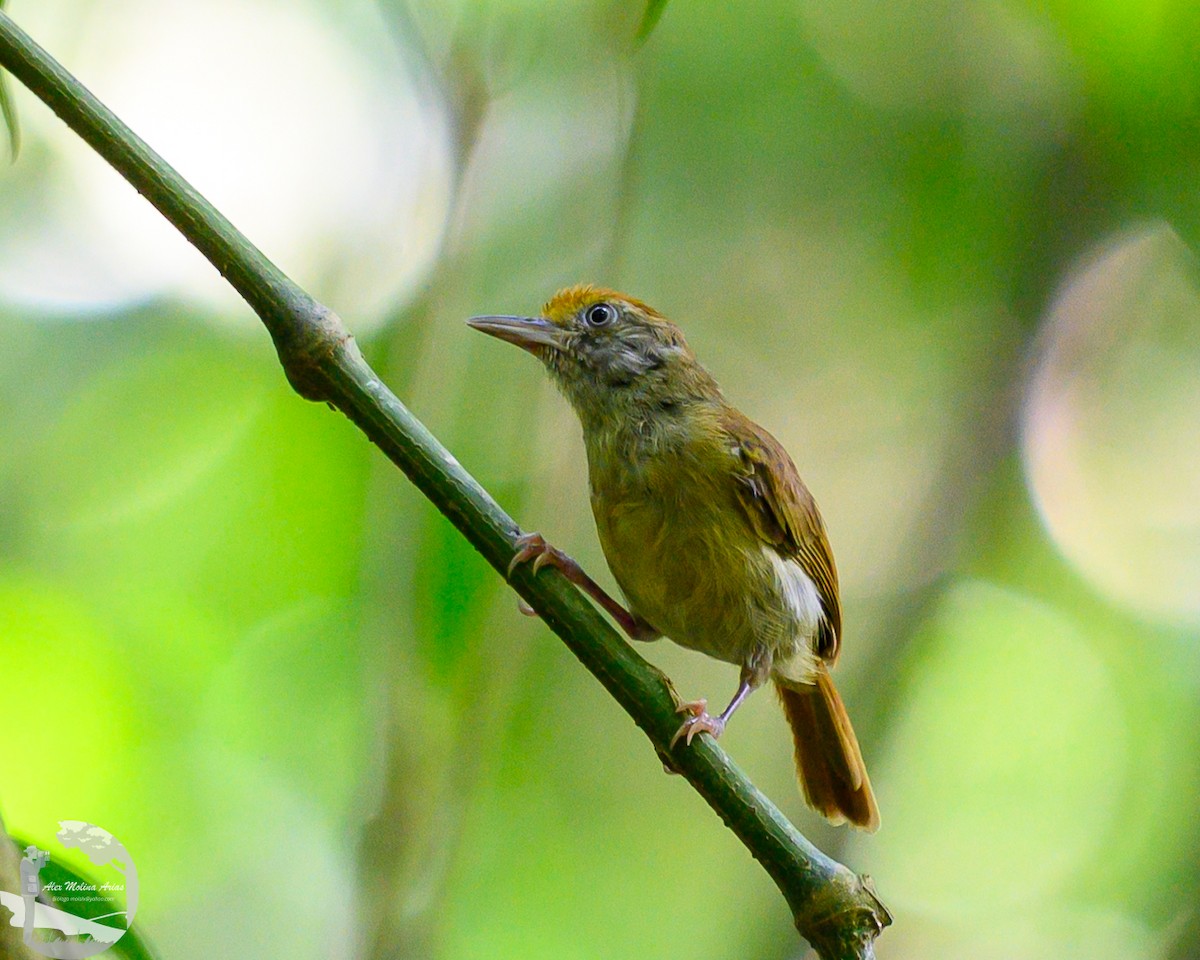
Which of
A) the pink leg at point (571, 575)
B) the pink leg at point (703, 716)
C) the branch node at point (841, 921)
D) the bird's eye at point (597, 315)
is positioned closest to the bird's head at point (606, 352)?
the bird's eye at point (597, 315)

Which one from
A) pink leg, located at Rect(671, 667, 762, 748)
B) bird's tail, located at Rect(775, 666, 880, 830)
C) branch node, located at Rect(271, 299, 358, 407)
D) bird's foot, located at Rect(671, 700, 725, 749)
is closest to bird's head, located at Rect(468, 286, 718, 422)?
pink leg, located at Rect(671, 667, 762, 748)

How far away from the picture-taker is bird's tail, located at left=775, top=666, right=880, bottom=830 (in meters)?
3.58

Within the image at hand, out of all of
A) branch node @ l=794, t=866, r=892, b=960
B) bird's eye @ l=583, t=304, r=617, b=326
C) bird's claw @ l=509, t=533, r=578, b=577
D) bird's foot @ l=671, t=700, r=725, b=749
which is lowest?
branch node @ l=794, t=866, r=892, b=960

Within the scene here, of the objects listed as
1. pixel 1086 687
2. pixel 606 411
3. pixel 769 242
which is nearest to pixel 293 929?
pixel 606 411

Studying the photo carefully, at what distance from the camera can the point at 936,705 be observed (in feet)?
16.6

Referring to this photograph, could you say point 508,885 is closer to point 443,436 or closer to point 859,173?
point 443,436

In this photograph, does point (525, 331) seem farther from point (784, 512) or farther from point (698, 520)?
point (784, 512)

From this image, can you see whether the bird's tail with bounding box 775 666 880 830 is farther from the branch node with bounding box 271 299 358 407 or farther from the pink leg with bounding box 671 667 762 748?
the branch node with bounding box 271 299 358 407

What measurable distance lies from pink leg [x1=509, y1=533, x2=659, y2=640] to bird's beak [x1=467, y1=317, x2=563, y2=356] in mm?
729

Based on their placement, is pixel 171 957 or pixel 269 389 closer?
pixel 171 957

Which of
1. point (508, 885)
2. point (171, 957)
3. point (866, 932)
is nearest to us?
point (866, 932)

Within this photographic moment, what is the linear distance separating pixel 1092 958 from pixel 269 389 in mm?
4110

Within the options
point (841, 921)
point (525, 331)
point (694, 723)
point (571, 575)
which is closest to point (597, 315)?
point (525, 331)

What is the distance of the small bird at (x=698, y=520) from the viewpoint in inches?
125
